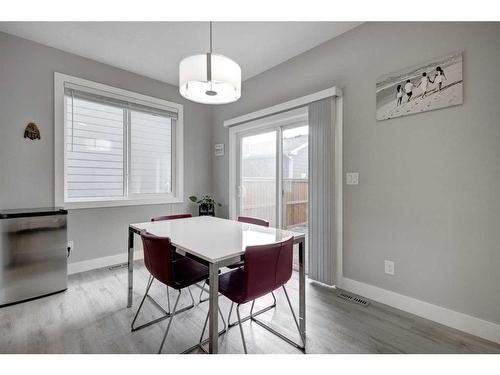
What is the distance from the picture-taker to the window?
289 cm

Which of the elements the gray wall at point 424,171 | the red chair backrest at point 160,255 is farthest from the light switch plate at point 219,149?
the red chair backrest at point 160,255

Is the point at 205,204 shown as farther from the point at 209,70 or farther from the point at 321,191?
the point at 209,70

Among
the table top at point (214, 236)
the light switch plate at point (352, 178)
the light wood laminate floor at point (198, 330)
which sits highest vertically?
the light switch plate at point (352, 178)

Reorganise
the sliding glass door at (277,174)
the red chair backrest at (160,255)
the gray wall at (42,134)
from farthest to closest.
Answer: the sliding glass door at (277,174), the gray wall at (42,134), the red chair backrest at (160,255)

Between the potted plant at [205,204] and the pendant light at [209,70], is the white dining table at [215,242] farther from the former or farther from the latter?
the potted plant at [205,204]

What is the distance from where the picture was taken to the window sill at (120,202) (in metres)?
2.90

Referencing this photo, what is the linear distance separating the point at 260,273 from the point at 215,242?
36 cm

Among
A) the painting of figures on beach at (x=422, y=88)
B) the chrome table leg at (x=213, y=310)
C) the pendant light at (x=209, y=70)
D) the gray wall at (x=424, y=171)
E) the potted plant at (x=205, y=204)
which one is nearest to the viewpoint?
the chrome table leg at (x=213, y=310)

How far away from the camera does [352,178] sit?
2416 mm

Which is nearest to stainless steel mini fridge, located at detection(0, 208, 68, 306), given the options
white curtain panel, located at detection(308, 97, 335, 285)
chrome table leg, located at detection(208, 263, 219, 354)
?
chrome table leg, located at detection(208, 263, 219, 354)

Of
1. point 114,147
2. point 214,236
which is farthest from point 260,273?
point 114,147

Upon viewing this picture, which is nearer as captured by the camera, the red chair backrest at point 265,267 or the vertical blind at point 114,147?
the red chair backrest at point 265,267

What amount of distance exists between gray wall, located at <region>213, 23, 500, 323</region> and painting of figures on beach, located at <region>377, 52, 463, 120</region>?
0.06 meters

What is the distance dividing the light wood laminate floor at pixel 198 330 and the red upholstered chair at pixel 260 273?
280mm
